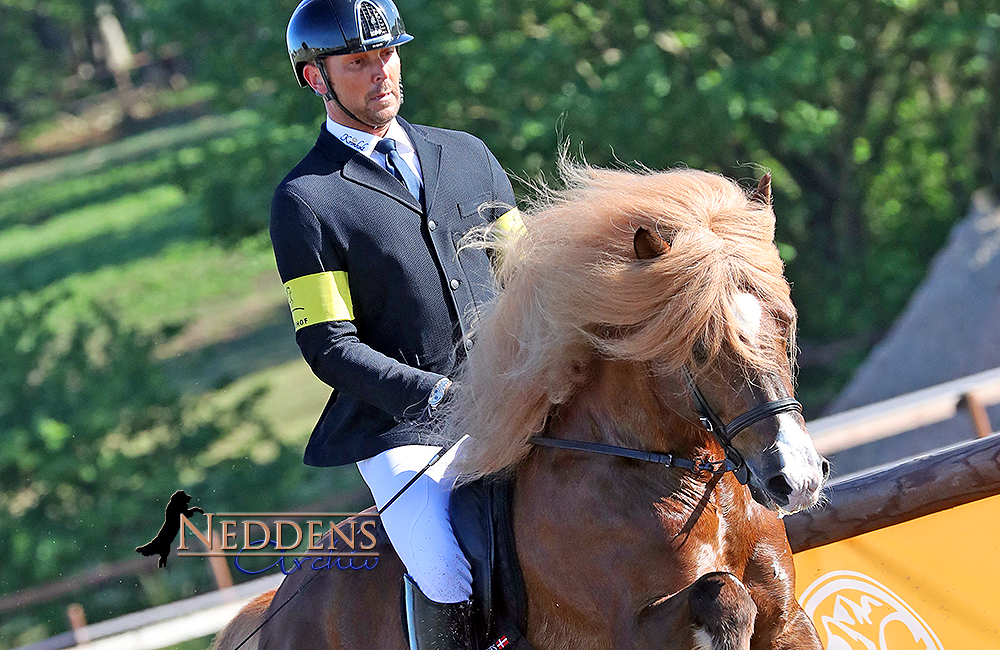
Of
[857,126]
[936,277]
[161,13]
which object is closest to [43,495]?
[161,13]

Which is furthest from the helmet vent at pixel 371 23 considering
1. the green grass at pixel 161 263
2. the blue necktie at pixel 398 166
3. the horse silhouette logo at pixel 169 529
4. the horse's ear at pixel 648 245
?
the green grass at pixel 161 263

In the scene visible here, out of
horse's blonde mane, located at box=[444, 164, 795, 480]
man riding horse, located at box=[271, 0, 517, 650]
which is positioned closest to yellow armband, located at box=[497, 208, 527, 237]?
man riding horse, located at box=[271, 0, 517, 650]

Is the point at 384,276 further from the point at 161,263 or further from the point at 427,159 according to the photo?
the point at 161,263

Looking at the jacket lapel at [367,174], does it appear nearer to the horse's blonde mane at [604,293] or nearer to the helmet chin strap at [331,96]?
the helmet chin strap at [331,96]

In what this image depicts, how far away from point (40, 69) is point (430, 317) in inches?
1273

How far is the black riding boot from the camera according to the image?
286 cm

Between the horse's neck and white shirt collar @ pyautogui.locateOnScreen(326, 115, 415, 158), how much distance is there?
987 mm

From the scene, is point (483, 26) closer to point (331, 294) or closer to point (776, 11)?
point (776, 11)

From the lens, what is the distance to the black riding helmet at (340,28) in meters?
3.08

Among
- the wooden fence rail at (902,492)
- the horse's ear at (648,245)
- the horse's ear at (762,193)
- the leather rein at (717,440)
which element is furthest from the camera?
the wooden fence rail at (902,492)

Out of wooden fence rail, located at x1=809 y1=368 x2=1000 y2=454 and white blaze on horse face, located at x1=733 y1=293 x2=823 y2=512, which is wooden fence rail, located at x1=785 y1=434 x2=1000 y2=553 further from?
wooden fence rail, located at x1=809 y1=368 x2=1000 y2=454

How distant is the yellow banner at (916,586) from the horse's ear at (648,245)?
5.54ft

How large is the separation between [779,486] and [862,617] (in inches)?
64.7

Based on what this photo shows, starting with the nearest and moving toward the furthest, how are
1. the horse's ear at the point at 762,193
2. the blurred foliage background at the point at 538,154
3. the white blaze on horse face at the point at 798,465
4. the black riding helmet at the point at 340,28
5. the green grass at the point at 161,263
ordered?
1. the white blaze on horse face at the point at 798,465
2. the horse's ear at the point at 762,193
3. the black riding helmet at the point at 340,28
4. the blurred foliage background at the point at 538,154
5. the green grass at the point at 161,263
